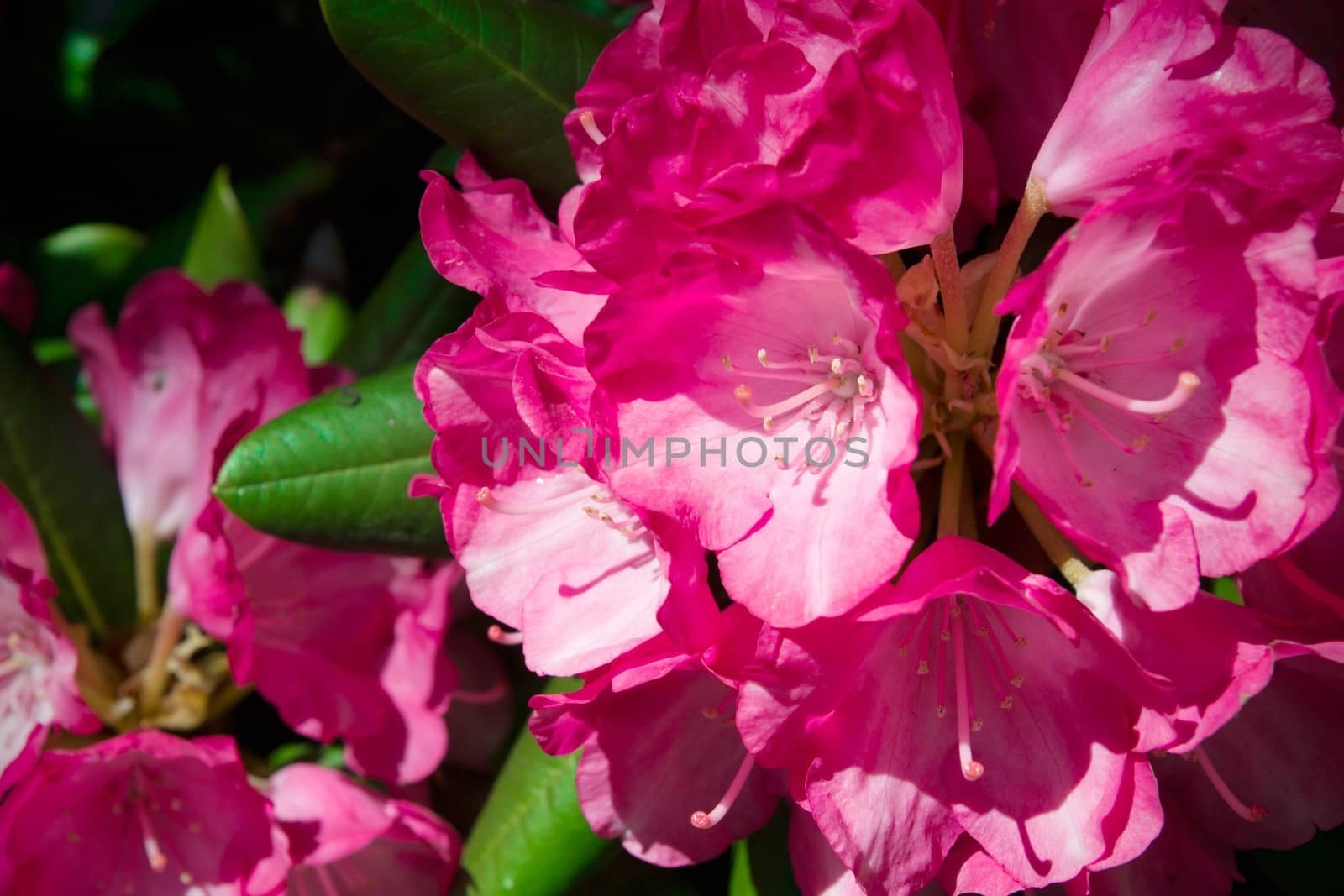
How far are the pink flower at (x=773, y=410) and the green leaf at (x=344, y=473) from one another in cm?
39

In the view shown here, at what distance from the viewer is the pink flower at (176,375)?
1.33 metres

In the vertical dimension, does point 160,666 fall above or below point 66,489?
below

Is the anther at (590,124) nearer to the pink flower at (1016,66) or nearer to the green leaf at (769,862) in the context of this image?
Result: the pink flower at (1016,66)

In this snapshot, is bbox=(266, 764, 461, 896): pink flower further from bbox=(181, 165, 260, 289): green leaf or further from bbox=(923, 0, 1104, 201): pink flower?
bbox=(923, 0, 1104, 201): pink flower

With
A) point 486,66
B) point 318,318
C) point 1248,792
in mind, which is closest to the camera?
point 1248,792

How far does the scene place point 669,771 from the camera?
1.02 meters

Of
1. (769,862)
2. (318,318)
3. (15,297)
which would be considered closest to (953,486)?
(769,862)

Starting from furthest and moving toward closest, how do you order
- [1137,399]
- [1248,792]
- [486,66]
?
[486,66], [1248,792], [1137,399]

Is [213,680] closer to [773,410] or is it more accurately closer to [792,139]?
[773,410]

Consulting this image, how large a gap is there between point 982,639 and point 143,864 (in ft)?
3.04

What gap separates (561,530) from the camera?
989 millimetres

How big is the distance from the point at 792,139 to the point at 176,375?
95 centimetres

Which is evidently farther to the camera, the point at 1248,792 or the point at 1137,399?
the point at 1248,792

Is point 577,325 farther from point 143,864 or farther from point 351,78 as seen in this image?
point 351,78
